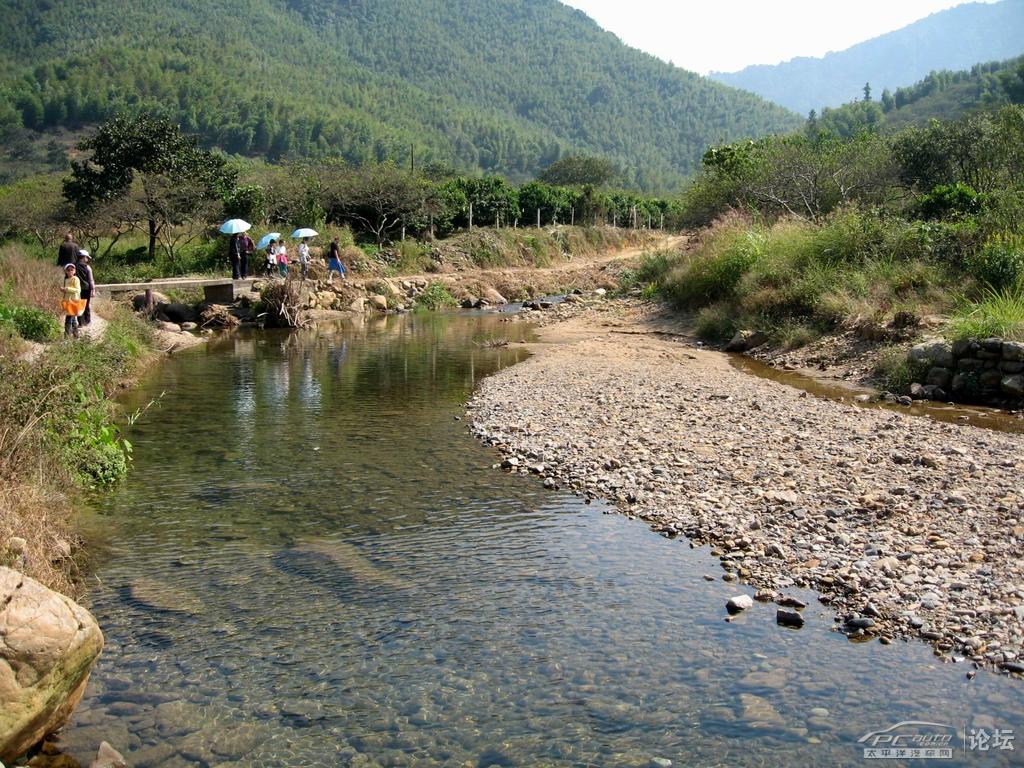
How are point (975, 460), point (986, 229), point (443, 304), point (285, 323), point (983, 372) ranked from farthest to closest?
point (443, 304), point (285, 323), point (986, 229), point (983, 372), point (975, 460)

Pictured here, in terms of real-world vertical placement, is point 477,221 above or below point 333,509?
above

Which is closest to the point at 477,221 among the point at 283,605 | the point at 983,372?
the point at 983,372

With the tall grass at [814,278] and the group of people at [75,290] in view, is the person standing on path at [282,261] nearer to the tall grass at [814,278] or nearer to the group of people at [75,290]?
the group of people at [75,290]

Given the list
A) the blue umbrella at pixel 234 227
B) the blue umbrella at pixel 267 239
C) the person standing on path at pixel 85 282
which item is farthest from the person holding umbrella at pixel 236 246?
the person standing on path at pixel 85 282

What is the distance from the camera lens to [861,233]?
22.7m

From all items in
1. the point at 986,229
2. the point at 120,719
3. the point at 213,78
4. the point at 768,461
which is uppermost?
the point at 213,78

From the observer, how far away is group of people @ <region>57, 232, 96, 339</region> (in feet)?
57.9

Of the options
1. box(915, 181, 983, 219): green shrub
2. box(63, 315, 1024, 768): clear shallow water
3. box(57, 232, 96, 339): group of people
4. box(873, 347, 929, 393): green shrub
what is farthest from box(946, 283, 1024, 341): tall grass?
box(57, 232, 96, 339): group of people

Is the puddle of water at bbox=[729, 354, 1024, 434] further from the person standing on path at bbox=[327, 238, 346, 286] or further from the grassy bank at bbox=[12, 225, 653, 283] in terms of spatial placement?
the grassy bank at bbox=[12, 225, 653, 283]

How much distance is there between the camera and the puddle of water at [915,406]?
13586 mm

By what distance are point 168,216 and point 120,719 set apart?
3440 cm

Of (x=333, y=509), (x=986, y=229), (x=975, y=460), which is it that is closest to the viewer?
(x=333, y=509)

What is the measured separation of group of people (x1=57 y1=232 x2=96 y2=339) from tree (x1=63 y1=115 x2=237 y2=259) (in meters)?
14.7

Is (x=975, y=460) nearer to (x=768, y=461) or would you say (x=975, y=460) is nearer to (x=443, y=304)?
(x=768, y=461)
